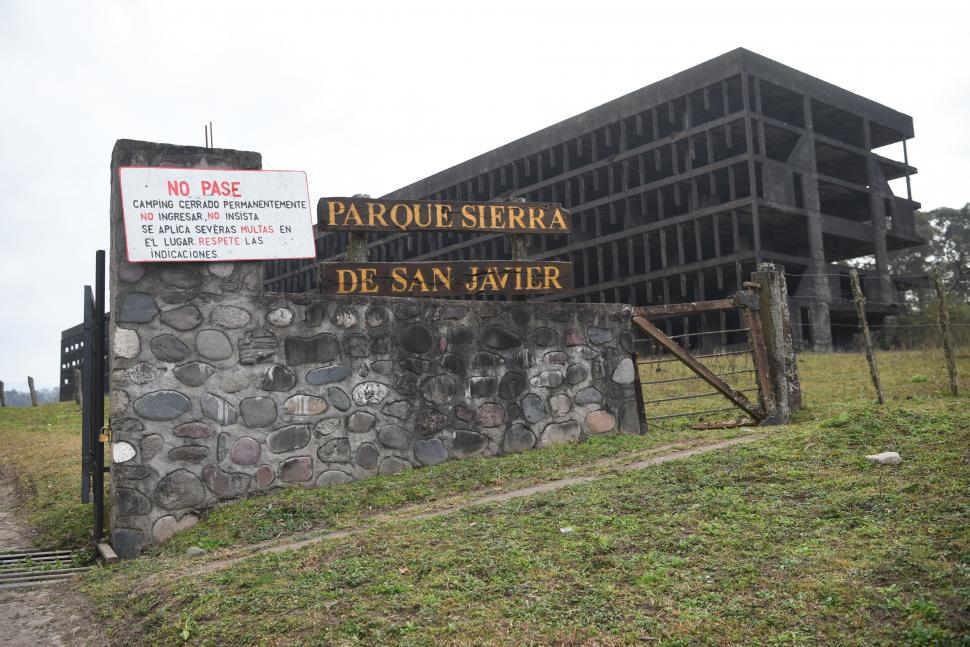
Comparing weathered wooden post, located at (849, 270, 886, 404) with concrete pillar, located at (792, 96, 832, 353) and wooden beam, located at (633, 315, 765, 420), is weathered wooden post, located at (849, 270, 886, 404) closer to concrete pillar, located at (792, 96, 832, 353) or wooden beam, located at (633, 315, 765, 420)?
wooden beam, located at (633, 315, 765, 420)

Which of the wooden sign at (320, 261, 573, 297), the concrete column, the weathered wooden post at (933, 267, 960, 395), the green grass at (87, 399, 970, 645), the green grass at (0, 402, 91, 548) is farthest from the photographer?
the concrete column

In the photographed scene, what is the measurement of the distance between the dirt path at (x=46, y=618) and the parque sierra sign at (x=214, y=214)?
9.93ft

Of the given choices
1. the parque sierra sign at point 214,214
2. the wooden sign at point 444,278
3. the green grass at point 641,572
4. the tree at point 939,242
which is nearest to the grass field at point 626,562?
the green grass at point 641,572

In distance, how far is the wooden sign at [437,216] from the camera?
9.25 m

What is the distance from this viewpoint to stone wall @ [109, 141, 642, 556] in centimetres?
759

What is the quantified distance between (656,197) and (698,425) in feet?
86.3

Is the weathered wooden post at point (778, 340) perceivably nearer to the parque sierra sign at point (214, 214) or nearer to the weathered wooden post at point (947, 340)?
the weathered wooden post at point (947, 340)

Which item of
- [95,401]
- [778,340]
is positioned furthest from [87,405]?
[778,340]

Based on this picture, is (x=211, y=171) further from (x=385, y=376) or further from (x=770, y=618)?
(x=770, y=618)

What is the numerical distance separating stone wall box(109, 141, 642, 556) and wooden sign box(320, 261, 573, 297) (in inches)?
11.9

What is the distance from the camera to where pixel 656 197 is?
3556cm

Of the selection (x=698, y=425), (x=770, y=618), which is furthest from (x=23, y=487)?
(x=770, y=618)

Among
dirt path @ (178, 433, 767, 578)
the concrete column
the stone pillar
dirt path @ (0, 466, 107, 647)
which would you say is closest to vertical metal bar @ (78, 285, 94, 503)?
the stone pillar

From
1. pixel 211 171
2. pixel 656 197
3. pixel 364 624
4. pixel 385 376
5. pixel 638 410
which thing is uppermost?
pixel 656 197
